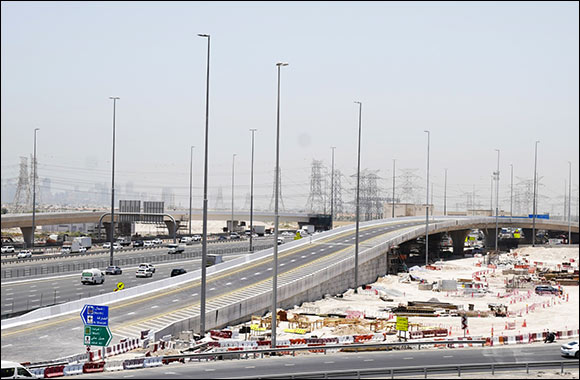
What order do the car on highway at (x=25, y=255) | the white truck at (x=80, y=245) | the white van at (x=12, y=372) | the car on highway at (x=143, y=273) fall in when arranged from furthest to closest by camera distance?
the white truck at (x=80, y=245) < the car on highway at (x=25, y=255) < the car on highway at (x=143, y=273) < the white van at (x=12, y=372)

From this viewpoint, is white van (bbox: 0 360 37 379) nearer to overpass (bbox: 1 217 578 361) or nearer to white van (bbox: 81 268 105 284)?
overpass (bbox: 1 217 578 361)

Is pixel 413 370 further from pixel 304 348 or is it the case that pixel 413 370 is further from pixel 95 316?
pixel 95 316

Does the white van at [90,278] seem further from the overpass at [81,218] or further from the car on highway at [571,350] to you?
the car on highway at [571,350]

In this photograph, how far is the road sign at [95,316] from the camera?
31.8 meters

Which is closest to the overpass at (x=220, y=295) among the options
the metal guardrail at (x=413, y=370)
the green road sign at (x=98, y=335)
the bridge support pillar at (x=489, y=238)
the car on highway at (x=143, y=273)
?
the green road sign at (x=98, y=335)

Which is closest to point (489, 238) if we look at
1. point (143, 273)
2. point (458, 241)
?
point (458, 241)

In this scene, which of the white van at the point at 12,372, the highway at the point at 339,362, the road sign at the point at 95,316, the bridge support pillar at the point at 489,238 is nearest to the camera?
the white van at the point at 12,372

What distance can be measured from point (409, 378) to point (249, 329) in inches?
803

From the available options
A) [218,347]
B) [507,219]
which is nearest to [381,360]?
[218,347]

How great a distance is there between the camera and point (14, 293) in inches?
2323

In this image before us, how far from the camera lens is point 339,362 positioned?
3531 cm

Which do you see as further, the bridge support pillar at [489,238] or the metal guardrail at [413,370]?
the bridge support pillar at [489,238]

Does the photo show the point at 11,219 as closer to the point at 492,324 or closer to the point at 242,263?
the point at 242,263

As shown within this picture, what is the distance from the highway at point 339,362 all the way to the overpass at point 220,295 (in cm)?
794
